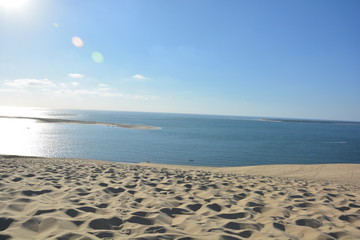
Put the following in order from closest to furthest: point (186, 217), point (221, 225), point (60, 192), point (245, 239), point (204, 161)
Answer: point (245, 239)
point (221, 225)
point (186, 217)
point (60, 192)
point (204, 161)

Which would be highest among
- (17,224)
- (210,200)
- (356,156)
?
(17,224)

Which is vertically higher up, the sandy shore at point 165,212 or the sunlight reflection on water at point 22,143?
the sandy shore at point 165,212

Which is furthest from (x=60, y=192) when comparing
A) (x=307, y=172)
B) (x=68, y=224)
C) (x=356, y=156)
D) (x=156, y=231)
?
(x=356, y=156)

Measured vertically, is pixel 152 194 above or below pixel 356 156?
above

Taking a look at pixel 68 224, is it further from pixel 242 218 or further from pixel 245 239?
pixel 242 218

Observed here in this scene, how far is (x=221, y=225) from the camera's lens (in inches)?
144

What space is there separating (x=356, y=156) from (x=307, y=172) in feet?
72.2

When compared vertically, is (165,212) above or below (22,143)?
above

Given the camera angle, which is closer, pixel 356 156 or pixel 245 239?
pixel 245 239

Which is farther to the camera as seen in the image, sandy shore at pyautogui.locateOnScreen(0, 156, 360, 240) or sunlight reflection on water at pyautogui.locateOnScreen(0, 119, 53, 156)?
sunlight reflection on water at pyautogui.locateOnScreen(0, 119, 53, 156)

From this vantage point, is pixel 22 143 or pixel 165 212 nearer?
pixel 165 212

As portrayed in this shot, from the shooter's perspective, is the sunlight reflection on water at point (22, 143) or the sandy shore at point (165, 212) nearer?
the sandy shore at point (165, 212)

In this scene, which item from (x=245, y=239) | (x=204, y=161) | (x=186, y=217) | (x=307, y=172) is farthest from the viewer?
(x=204, y=161)

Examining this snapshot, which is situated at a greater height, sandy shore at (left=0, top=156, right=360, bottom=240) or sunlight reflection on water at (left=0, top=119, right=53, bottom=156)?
sandy shore at (left=0, top=156, right=360, bottom=240)
